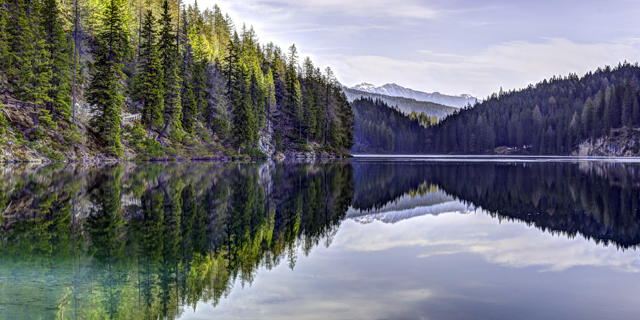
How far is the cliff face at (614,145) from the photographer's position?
471ft

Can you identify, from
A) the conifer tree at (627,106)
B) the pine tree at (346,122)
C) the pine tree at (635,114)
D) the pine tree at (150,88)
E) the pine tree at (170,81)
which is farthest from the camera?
the conifer tree at (627,106)

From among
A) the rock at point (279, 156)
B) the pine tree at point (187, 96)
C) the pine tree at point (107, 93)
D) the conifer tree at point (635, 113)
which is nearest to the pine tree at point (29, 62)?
the pine tree at point (107, 93)

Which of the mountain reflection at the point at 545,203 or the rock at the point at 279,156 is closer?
the mountain reflection at the point at 545,203

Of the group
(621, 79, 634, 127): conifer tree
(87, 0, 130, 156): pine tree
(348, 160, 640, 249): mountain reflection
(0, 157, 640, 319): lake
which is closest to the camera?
(0, 157, 640, 319): lake

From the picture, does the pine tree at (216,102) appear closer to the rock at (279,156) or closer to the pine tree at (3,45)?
the rock at (279,156)

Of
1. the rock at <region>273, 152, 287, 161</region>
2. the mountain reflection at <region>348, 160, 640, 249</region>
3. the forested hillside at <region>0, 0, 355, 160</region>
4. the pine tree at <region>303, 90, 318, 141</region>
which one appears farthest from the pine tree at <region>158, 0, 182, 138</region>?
the mountain reflection at <region>348, 160, 640, 249</region>

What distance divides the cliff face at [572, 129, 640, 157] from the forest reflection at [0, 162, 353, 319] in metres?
155

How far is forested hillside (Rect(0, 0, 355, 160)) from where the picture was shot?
4712 cm

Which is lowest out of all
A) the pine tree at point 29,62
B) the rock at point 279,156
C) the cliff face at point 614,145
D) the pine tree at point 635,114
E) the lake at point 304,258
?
the lake at point 304,258

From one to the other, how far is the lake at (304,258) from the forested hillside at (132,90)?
30937 mm

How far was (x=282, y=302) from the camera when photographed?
7.95 metres

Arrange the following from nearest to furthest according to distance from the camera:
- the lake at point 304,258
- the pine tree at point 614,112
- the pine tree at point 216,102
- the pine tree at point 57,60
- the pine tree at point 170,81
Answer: the lake at point 304,258
the pine tree at point 57,60
the pine tree at point 170,81
the pine tree at point 216,102
the pine tree at point 614,112

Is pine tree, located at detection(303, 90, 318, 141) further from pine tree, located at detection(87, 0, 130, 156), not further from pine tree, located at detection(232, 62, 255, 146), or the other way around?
pine tree, located at detection(87, 0, 130, 156)

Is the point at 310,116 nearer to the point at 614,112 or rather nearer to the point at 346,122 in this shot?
the point at 346,122
